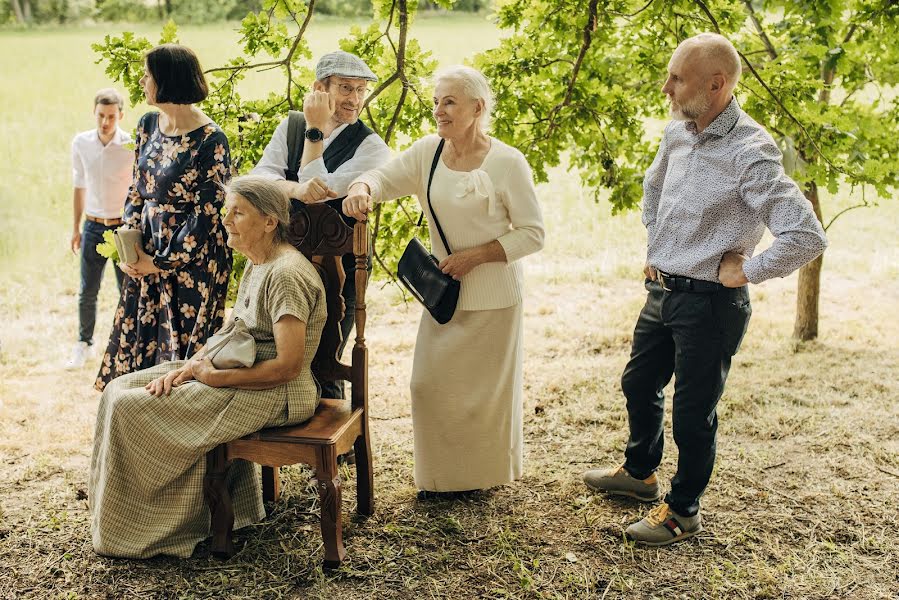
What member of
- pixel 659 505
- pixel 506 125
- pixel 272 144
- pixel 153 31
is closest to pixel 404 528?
pixel 659 505

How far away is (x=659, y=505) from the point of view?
3.37m

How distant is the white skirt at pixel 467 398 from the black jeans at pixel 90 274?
288 cm

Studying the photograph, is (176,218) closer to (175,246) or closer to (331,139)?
(175,246)

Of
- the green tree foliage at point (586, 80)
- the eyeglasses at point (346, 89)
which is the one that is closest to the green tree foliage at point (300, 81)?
the green tree foliage at point (586, 80)

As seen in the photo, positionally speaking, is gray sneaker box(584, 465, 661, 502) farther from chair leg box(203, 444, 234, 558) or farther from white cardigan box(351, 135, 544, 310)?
chair leg box(203, 444, 234, 558)

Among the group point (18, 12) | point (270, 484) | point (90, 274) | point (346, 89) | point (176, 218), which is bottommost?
point (270, 484)

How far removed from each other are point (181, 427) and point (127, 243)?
950mm

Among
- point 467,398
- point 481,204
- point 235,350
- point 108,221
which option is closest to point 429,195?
point 481,204

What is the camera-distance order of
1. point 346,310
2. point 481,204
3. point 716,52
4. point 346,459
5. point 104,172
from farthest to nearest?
point 104,172, point 346,459, point 346,310, point 481,204, point 716,52

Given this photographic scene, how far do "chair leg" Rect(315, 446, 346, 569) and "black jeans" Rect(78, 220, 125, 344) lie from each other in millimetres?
3039

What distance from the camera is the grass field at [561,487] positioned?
2.95 meters

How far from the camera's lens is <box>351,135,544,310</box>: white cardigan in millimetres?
3146

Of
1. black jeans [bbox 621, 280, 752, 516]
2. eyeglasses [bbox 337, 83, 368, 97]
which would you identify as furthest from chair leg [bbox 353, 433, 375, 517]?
eyeglasses [bbox 337, 83, 368, 97]

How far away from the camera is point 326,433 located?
2.95m
